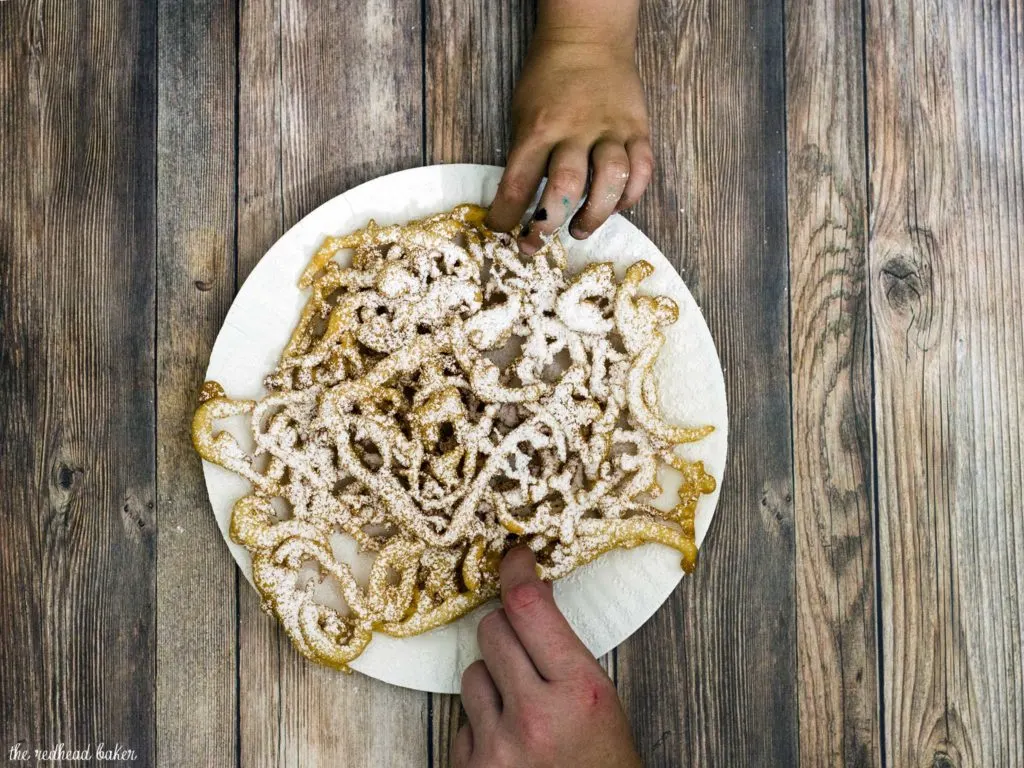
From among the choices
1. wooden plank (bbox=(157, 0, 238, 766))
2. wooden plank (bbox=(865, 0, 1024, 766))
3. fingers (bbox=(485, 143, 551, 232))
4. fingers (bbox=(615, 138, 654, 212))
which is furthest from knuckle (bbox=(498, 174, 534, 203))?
wooden plank (bbox=(865, 0, 1024, 766))

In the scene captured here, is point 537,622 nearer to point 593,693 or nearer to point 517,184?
point 593,693


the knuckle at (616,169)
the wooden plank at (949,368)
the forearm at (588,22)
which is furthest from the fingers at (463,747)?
the forearm at (588,22)

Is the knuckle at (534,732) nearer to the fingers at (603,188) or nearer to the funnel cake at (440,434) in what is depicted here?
the funnel cake at (440,434)

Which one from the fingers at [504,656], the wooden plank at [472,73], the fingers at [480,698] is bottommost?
the fingers at [480,698]

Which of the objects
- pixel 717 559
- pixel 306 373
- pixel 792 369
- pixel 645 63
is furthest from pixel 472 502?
pixel 645 63

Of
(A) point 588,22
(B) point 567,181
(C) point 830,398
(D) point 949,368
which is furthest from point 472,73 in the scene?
(D) point 949,368

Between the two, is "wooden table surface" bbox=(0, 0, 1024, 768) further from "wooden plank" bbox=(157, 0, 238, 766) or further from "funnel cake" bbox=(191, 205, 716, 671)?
"funnel cake" bbox=(191, 205, 716, 671)

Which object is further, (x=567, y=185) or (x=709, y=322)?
(x=709, y=322)
